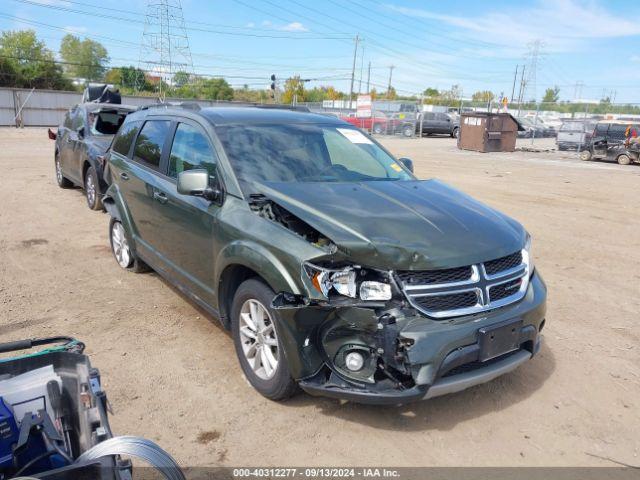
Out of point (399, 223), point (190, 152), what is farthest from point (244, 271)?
point (190, 152)

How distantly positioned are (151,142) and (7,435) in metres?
3.49

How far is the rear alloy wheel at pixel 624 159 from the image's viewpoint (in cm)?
2059

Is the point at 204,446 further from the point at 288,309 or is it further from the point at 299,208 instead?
the point at 299,208

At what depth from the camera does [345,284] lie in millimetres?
2947

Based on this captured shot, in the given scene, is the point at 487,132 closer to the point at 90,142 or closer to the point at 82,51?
the point at 90,142

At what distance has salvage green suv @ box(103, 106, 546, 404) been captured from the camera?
288 cm

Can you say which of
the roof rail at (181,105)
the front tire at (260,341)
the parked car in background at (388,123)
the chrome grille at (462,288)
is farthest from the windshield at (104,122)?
the parked car in background at (388,123)

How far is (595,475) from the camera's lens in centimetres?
283

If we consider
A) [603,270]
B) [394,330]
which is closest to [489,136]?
[603,270]

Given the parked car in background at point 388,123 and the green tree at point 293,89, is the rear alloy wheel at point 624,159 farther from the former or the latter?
the green tree at point 293,89

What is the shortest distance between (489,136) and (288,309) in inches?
955

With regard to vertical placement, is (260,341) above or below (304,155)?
below

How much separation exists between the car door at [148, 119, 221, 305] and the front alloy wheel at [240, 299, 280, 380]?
508 mm

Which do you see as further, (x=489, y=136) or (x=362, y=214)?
(x=489, y=136)
